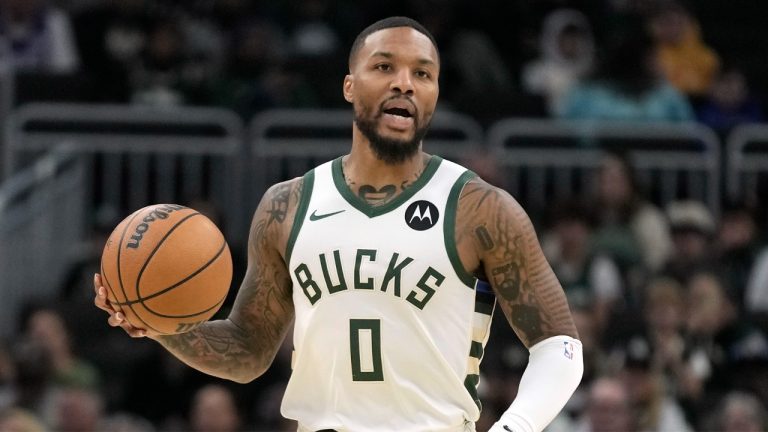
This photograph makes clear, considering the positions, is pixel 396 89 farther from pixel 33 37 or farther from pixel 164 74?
pixel 33 37

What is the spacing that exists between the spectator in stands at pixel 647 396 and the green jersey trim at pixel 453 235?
515cm

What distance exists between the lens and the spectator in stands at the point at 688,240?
12.3m

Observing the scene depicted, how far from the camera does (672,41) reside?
15.1 metres

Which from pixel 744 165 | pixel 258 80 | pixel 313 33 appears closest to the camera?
pixel 744 165

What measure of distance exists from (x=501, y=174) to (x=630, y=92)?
161 centimetres

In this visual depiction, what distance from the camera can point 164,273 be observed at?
6.05 metres

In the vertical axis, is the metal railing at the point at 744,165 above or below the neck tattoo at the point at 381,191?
below

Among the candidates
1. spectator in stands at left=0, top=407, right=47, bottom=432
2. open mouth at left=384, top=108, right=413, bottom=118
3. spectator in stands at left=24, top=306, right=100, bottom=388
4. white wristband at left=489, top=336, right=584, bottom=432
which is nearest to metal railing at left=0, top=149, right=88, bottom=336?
spectator in stands at left=24, top=306, right=100, bottom=388

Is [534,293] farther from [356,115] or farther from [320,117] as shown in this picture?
[320,117]

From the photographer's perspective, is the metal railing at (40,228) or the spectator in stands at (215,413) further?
the metal railing at (40,228)

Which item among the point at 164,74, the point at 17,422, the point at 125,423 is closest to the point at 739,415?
the point at 125,423

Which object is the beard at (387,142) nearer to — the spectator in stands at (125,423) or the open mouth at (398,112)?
the open mouth at (398,112)

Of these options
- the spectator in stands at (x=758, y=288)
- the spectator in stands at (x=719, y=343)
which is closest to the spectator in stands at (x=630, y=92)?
the spectator in stands at (x=758, y=288)

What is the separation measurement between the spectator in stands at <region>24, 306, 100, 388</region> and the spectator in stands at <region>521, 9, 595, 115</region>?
4908 millimetres
